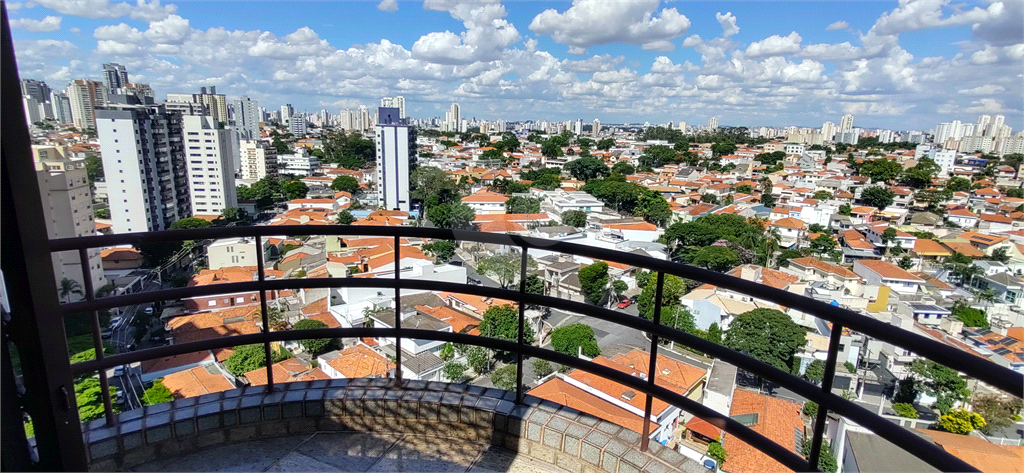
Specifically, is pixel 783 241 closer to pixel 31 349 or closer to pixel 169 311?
pixel 169 311

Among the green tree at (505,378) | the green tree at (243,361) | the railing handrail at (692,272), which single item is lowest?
the green tree at (505,378)

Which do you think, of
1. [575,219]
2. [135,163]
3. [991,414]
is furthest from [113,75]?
[991,414]

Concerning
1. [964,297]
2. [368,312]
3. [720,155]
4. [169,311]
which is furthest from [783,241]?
[720,155]

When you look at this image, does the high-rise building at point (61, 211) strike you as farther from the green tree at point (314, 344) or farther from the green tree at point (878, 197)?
the green tree at point (878, 197)

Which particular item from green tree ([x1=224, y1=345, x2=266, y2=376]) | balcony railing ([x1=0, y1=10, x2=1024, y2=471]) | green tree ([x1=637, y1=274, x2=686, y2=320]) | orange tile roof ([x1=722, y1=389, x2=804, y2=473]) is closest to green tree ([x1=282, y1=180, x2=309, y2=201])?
green tree ([x1=637, y1=274, x2=686, y2=320])

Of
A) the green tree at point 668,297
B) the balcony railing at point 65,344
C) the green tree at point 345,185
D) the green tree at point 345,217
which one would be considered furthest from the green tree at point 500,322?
the green tree at point 345,185

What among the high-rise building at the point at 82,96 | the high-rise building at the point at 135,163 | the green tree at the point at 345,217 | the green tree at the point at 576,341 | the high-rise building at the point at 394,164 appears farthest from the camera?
the high-rise building at the point at 394,164
